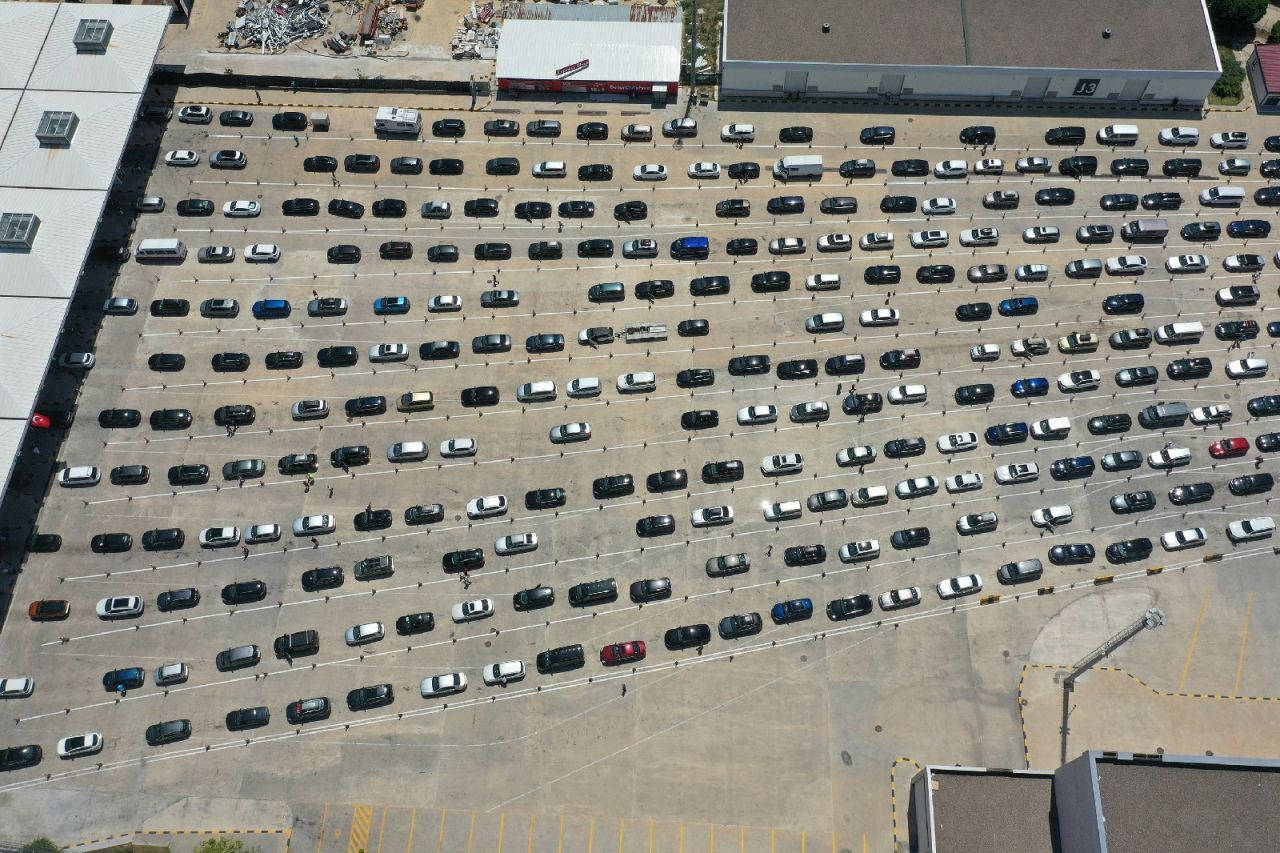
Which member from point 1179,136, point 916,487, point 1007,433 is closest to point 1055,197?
point 1179,136

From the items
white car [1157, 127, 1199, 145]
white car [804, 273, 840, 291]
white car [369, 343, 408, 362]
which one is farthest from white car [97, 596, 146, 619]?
white car [1157, 127, 1199, 145]

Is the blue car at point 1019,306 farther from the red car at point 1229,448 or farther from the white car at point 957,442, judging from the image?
the red car at point 1229,448

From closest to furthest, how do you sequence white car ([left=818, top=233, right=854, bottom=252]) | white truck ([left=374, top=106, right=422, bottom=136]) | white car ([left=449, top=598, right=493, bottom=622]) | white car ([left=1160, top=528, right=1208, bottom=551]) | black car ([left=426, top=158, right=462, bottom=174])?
white car ([left=449, top=598, right=493, bottom=622]) < white car ([left=1160, top=528, right=1208, bottom=551]) < white car ([left=818, top=233, right=854, bottom=252]) < black car ([left=426, top=158, right=462, bottom=174]) < white truck ([left=374, top=106, right=422, bottom=136])

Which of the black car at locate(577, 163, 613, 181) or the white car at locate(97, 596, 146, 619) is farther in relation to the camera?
the black car at locate(577, 163, 613, 181)

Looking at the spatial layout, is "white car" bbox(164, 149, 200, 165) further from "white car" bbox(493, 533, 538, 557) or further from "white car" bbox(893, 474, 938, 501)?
"white car" bbox(893, 474, 938, 501)

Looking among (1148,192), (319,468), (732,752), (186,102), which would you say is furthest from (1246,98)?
(186,102)

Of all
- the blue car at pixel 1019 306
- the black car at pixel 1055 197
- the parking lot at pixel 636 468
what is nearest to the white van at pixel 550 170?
the parking lot at pixel 636 468

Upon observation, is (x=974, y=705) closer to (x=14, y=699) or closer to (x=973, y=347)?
(x=973, y=347)
